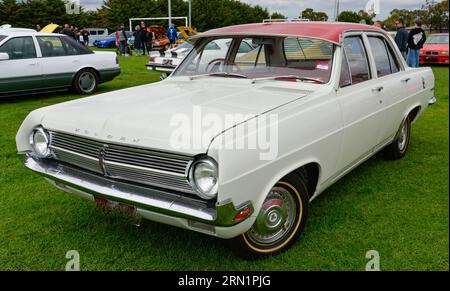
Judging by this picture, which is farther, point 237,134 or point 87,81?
point 87,81

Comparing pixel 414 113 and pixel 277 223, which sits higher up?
pixel 414 113

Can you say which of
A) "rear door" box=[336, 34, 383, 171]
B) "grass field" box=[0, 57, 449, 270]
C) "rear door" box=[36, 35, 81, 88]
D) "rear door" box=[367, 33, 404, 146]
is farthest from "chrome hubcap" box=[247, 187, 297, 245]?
"rear door" box=[36, 35, 81, 88]

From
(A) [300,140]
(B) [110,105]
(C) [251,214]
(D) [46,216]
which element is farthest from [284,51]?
(D) [46,216]

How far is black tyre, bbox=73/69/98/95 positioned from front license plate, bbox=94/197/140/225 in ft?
25.5

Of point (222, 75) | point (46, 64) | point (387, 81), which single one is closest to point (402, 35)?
point (387, 81)

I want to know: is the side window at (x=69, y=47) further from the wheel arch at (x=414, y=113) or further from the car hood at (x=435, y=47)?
the car hood at (x=435, y=47)

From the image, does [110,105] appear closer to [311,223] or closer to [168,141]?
[168,141]

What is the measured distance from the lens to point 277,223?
118 inches

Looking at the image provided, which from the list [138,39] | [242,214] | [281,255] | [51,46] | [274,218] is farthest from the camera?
[138,39]

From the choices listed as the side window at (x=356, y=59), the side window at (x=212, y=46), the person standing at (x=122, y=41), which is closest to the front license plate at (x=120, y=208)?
the side window at (x=212, y=46)

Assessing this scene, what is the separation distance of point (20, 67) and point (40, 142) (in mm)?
6497

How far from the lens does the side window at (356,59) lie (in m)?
3.82

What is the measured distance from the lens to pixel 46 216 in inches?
150

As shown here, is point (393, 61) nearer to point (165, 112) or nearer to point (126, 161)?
point (165, 112)
